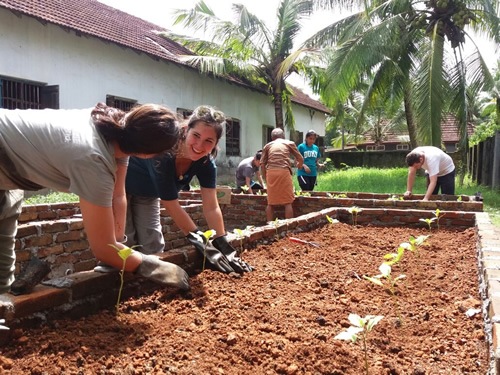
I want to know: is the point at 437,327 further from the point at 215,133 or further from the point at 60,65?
the point at 60,65

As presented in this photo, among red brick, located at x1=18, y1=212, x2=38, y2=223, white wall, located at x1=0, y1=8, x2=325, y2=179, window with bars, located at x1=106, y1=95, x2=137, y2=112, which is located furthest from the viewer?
window with bars, located at x1=106, y1=95, x2=137, y2=112

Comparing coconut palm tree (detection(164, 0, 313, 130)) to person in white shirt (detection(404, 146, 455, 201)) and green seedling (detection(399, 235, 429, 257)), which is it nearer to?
person in white shirt (detection(404, 146, 455, 201))

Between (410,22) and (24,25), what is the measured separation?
32.1 ft

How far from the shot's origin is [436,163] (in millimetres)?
6078

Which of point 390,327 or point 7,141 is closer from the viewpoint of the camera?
point 7,141

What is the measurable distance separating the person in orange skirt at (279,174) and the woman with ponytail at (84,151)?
Result: 13.2 feet

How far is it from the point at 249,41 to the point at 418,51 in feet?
17.1

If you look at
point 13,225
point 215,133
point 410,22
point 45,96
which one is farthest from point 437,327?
point 410,22

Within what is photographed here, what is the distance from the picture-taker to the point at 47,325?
5.86ft

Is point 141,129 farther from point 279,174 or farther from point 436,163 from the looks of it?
point 436,163

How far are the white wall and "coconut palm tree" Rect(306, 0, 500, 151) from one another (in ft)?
12.6

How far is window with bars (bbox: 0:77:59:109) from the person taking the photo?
27.1 feet

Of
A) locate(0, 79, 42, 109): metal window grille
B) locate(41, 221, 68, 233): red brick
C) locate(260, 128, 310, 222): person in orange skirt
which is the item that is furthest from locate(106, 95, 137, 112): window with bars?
locate(41, 221, 68, 233): red brick

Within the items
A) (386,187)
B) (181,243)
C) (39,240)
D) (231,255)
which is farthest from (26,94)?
(386,187)
